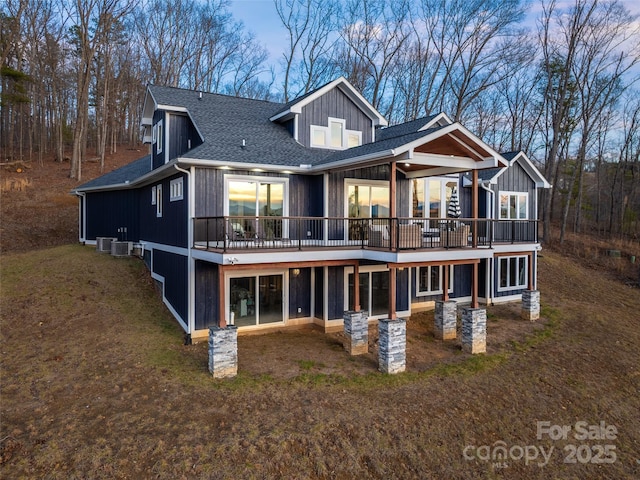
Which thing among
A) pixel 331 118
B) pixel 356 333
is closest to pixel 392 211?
pixel 356 333

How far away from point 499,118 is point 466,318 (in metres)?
27.5

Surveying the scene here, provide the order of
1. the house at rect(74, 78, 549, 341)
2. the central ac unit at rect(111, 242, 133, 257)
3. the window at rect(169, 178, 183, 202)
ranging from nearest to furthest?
1. the house at rect(74, 78, 549, 341)
2. the window at rect(169, 178, 183, 202)
3. the central ac unit at rect(111, 242, 133, 257)

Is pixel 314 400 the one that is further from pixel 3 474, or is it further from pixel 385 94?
pixel 385 94

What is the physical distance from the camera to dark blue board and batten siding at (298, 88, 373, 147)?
14.2 meters

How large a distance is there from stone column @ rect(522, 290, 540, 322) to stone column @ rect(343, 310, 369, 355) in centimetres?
729

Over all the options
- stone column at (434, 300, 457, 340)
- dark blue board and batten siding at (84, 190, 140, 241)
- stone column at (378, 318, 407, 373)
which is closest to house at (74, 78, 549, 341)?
stone column at (434, 300, 457, 340)

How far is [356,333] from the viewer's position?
10.8m

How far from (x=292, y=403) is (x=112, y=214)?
52.3 ft

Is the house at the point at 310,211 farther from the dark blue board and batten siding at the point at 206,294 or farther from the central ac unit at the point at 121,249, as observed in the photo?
the central ac unit at the point at 121,249

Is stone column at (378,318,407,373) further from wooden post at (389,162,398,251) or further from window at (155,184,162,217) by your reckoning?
window at (155,184,162,217)

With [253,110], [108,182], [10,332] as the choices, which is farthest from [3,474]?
[108,182]

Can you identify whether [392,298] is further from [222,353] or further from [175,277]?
[175,277]

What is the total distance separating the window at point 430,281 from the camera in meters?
15.6

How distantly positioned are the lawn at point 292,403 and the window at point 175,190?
3816 millimetres
